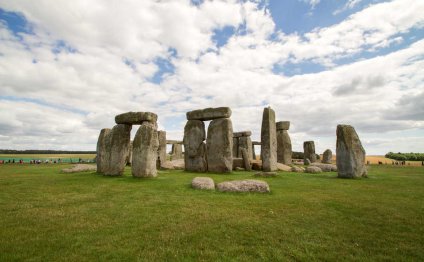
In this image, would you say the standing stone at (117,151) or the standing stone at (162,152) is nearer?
the standing stone at (117,151)

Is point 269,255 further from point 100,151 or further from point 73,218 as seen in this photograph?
point 100,151

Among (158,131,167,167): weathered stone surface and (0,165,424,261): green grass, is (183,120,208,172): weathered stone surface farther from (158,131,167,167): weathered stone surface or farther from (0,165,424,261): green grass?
(0,165,424,261): green grass

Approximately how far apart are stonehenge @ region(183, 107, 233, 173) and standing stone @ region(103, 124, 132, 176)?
16.0 feet

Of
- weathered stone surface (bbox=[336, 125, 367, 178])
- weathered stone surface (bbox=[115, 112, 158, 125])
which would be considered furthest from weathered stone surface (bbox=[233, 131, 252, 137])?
weathered stone surface (bbox=[115, 112, 158, 125])

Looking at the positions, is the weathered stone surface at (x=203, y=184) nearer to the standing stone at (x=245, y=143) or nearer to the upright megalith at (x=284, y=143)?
the upright megalith at (x=284, y=143)

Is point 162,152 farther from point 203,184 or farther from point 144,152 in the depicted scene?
point 203,184

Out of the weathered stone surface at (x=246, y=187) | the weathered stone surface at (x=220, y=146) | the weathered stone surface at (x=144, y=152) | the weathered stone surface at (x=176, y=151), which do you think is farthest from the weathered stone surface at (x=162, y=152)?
the weathered stone surface at (x=246, y=187)

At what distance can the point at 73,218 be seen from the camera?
578 centimetres

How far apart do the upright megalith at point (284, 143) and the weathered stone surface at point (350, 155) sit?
9.64 m

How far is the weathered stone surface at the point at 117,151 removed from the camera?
43.8 feet

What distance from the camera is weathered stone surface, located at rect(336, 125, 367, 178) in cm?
1298

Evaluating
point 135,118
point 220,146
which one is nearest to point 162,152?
point 220,146

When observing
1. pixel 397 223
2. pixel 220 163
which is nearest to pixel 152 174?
pixel 220 163

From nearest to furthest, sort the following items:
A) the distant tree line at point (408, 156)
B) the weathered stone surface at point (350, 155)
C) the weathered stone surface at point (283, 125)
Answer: the weathered stone surface at point (350, 155) → the weathered stone surface at point (283, 125) → the distant tree line at point (408, 156)
